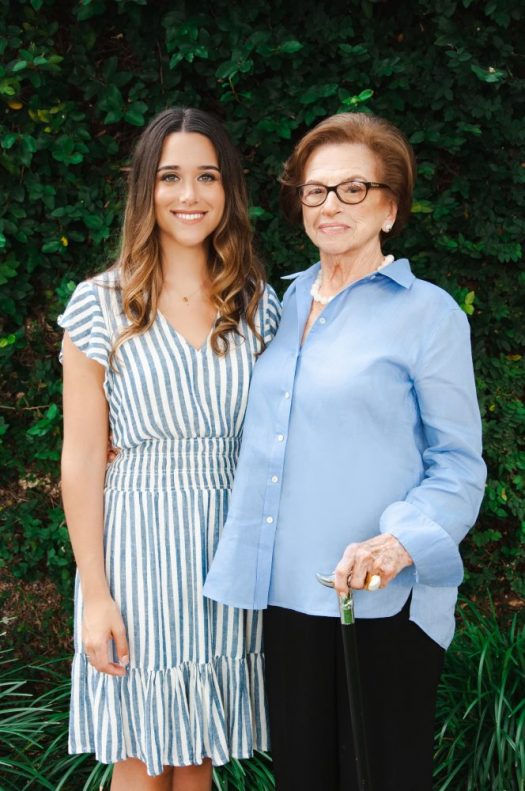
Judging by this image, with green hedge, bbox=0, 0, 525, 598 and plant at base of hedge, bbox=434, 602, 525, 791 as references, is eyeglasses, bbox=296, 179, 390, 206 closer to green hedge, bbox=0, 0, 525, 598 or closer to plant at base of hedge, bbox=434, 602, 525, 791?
green hedge, bbox=0, 0, 525, 598

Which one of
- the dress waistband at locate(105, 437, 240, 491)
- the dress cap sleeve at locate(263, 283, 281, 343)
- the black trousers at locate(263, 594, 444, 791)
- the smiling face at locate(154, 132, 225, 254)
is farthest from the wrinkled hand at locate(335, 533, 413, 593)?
the smiling face at locate(154, 132, 225, 254)

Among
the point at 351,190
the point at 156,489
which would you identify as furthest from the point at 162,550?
the point at 351,190

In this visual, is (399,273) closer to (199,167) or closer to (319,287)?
(319,287)

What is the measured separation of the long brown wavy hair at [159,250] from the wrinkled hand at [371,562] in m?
0.77

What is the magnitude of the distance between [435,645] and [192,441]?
2.86ft

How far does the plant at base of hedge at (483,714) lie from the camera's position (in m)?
2.98

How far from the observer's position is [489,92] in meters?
3.25

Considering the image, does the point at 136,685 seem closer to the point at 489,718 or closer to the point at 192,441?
the point at 192,441

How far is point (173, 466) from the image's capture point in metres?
2.50

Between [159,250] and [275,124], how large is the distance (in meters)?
0.95

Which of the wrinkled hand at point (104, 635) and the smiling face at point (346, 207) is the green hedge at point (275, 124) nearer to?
the smiling face at point (346, 207)

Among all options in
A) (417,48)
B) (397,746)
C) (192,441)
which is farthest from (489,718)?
(417,48)

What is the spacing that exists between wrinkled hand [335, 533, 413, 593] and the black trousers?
244 millimetres

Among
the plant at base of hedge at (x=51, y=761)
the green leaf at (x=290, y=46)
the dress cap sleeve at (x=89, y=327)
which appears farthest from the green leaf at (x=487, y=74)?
the plant at base of hedge at (x=51, y=761)
